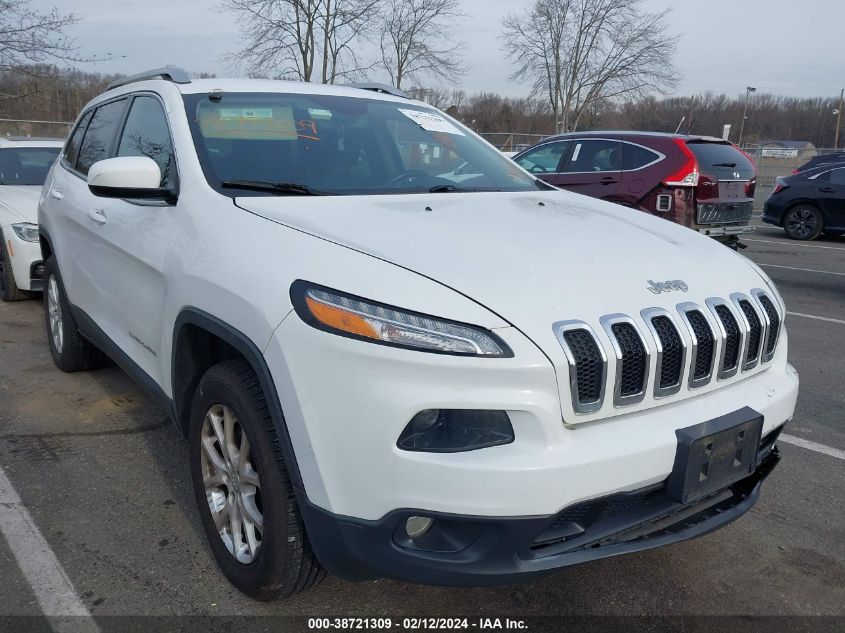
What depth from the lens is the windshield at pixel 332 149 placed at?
Answer: 290 cm

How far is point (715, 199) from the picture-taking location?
870 centimetres

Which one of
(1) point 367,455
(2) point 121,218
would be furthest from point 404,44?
(1) point 367,455

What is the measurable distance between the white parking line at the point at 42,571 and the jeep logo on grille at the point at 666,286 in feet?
6.72

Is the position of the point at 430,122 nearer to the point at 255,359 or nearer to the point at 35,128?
the point at 255,359

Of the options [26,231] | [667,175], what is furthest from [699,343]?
[667,175]

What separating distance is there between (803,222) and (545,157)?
679 centimetres

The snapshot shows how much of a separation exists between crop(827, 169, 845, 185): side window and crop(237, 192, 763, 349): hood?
12.1 m

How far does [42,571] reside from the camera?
266 cm

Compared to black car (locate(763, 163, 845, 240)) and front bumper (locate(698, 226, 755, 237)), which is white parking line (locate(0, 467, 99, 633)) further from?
black car (locate(763, 163, 845, 240))

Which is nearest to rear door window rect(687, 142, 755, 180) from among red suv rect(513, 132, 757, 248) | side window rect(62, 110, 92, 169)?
red suv rect(513, 132, 757, 248)

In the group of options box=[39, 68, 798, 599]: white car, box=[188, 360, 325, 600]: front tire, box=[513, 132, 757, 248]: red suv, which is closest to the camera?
box=[39, 68, 798, 599]: white car

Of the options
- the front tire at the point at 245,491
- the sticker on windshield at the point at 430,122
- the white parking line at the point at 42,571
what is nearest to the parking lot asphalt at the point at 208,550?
the white parking line at the point at 42,571

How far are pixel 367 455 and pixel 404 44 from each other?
22.6m

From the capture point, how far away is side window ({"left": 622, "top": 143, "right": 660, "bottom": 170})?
8.69 metres
